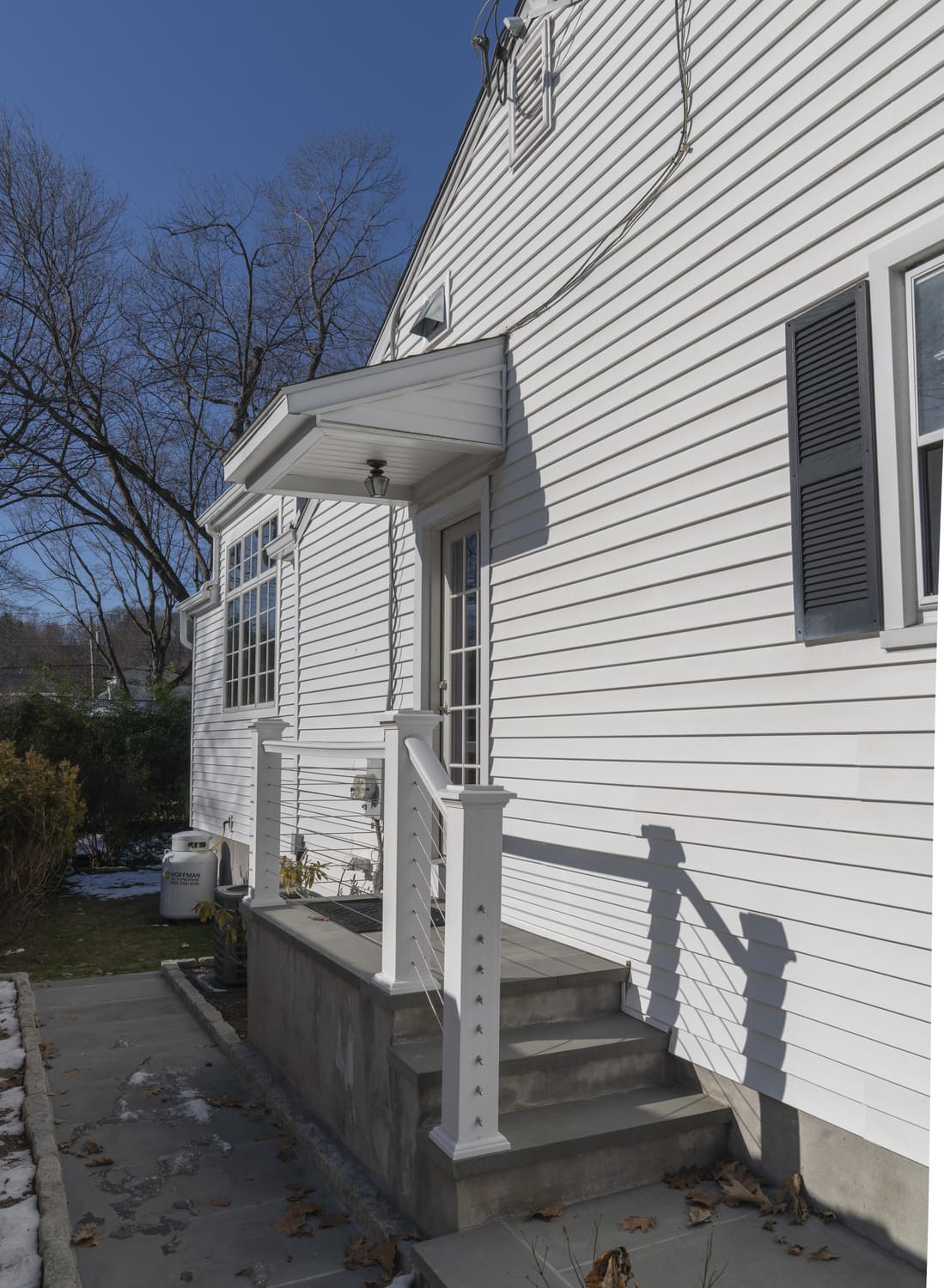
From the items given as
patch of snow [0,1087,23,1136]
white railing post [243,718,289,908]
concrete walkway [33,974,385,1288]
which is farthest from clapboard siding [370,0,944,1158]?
patch of snow [0,1087,23,1136]

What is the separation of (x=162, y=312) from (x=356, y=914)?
1881 cm

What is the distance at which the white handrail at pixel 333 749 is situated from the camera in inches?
179

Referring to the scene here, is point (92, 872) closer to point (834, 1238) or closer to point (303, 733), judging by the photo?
point (303, 733)

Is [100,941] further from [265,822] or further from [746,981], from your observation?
[746,981]

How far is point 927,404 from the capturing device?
9.44 feet

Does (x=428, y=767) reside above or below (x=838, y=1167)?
above

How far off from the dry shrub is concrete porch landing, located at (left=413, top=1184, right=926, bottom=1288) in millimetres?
6416

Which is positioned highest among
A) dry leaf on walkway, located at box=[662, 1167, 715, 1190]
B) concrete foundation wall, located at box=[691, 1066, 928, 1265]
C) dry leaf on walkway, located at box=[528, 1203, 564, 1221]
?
concrete foundation wall, located at box=[691, 1066, 928, 1265]

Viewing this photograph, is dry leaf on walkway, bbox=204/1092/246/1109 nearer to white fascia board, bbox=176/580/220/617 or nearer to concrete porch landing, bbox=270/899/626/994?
concrete porch landing, bbox=270/899/626/994

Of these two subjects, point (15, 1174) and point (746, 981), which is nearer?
point (746, 981)

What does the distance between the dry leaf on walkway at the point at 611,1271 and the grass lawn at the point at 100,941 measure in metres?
6.93

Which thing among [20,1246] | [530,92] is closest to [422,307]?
[530,92]

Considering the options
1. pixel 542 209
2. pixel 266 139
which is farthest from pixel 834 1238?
pixel 266 139

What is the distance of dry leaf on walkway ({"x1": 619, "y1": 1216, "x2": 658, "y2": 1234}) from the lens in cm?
298
